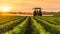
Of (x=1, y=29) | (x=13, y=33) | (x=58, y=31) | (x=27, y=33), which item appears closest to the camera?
(x=13, y=33)

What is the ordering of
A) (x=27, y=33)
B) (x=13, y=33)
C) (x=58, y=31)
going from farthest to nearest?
(x=27, y=33)
(x=58, y=31)
(x=13, y=33)

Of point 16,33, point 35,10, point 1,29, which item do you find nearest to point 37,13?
point 35,10

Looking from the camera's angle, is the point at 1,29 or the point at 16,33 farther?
the point at 1,29

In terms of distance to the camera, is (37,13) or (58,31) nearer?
(58,31)

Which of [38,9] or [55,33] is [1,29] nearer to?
[55,33]

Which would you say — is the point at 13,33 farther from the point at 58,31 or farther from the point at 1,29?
the point at 1,29

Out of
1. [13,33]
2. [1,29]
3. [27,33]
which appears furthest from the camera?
[1,29]

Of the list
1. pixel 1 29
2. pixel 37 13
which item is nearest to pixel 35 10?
pixel 37 13

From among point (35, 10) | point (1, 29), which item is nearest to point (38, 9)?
point (35, 10)

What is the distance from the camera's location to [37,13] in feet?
155

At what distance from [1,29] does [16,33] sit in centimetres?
417

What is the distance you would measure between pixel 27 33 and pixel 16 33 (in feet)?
10.4

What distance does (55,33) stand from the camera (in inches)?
444

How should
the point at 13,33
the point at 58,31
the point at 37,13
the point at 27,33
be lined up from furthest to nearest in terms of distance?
the point at 37,13 → the point at 27,33 → the point at 58,31 → the point at 13,33
